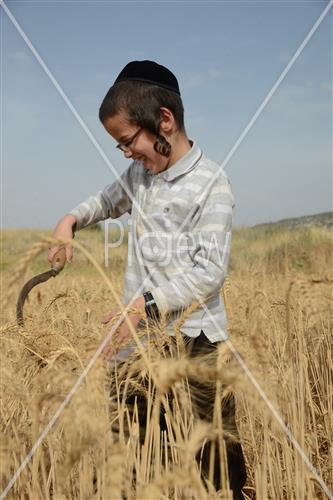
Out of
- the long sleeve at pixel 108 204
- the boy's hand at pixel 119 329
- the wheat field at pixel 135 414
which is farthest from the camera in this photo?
the long sleeve at pixel 108 204

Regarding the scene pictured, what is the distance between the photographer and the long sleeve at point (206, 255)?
1.53 metres

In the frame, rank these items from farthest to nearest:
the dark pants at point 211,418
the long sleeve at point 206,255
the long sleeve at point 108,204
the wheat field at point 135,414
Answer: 1. the long sleeve at point 108,204
2. the dark pants at point 211,418
3. the long sleeve at point 206,255
4. the wheat field at point 135,414

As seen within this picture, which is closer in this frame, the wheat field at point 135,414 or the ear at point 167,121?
the wheat field at point 135,414

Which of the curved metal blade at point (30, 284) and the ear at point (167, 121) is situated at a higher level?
the ear at point (167, 121)

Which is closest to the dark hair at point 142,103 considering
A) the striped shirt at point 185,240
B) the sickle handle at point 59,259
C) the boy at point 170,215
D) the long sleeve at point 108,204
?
the boy at point 170,215

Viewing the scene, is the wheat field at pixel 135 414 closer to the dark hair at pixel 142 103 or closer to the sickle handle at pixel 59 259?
the sickle handle at pixel 59 259

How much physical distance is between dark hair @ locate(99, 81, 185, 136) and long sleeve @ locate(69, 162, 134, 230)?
0.23m

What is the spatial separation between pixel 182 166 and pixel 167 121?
16cm

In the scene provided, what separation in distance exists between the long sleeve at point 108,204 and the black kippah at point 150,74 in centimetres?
28

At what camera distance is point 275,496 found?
5.09 ft

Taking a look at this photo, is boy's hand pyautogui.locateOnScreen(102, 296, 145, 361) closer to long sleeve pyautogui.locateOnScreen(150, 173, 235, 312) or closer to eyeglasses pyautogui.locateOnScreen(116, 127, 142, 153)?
long sleeve pyautogui.locateOnScreen(150, 173, 235, 312)

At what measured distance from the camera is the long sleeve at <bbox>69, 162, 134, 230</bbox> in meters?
1.95

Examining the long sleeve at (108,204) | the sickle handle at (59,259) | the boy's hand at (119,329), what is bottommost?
the boy's hand at (119,329)

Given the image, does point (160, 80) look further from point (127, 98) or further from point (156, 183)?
point (156, 183)
